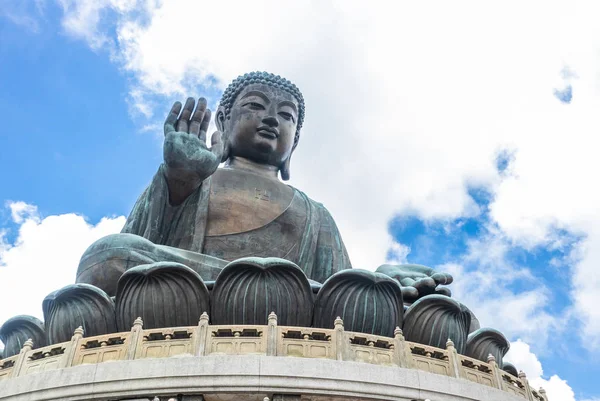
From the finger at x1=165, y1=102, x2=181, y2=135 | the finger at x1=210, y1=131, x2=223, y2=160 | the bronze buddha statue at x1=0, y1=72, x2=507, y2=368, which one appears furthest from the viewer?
the finger at x1=210, y1=131, x2=223, y2=160

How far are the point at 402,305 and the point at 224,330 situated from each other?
88.3 inches

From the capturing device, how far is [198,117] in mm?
12289

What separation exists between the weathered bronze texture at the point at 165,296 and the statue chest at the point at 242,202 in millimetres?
3365

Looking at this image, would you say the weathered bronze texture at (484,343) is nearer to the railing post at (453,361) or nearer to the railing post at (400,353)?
the railing post at (453,361)

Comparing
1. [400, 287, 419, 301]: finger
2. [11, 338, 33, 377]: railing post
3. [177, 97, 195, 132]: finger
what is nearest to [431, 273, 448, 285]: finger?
[400, 287, 419, 301]: finger

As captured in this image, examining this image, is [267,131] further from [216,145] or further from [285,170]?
[216,145]

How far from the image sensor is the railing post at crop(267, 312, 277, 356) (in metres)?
8.30

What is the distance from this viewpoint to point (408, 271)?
453 inches

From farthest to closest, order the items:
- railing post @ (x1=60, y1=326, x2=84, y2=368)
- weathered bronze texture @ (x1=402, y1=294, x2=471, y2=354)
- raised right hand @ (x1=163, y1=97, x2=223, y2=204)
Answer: raised right hand @ (x1=163, y1=97, x2=223, y2=204) → weathered bronze texture @ (x1=402, y1=294, x2=471, y2=354) → railing post @ (x1=60, y1=326, x2=84, y2=368)

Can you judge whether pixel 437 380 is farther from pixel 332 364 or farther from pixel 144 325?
pixel 144 325

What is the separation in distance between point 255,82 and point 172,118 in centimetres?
271

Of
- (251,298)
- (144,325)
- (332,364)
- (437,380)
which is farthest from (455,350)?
(144,325)

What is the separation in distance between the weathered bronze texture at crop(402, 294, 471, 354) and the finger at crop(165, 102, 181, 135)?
442 cm

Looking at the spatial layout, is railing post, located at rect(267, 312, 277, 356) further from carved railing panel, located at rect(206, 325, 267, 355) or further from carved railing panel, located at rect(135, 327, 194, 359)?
carved railing panel, located at rect(135, 327, 194, 359)
